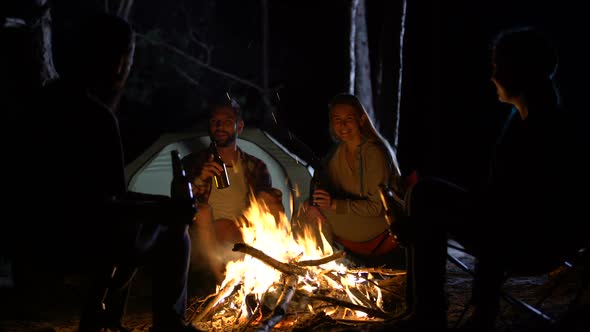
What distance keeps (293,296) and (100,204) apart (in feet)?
5.83

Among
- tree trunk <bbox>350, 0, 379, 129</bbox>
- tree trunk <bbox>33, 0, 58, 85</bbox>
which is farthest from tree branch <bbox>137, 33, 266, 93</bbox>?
tree trunk <bbox>33, 0, 58, 85</bbox>

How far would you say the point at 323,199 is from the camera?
523 cm

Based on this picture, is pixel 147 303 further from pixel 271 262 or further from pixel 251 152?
pixel 251 152

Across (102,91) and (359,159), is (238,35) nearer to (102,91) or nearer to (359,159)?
(359,159)

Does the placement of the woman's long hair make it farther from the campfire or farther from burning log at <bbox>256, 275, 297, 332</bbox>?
burning log at <bbox>256, 275, 297, 332</bbox>

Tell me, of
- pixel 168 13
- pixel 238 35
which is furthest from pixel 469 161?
pixel 168 13

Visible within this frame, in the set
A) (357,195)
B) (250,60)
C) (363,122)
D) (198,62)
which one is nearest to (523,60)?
(363,122)

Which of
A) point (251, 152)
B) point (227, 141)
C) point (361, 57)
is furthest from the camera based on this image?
point (361, 57)

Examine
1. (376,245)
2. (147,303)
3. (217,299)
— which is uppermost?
(376,245)

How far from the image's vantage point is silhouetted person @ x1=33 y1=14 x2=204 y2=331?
9.40 ft

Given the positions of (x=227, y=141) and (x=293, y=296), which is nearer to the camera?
(x=293, y=296)

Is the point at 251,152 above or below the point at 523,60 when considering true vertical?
below

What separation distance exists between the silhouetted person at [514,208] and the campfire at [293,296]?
0.77m

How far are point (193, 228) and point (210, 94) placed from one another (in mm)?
2822
